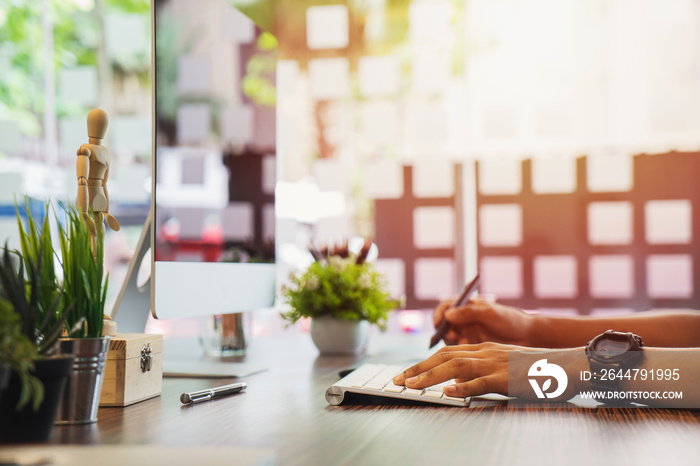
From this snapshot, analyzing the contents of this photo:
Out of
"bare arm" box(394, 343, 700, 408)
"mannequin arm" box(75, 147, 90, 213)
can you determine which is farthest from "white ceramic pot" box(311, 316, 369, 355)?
"mannequin arm" box(75, 147, 90, 213)

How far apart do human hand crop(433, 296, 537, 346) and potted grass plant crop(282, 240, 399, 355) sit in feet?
0.77

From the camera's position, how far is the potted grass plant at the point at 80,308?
932mm

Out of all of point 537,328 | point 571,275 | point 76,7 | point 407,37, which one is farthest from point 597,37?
point 76,7

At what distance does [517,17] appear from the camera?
3.98 meters

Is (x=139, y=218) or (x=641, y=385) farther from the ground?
(x=139, y=218)

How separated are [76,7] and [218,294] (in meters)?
3.51

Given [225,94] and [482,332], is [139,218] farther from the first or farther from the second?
[482,332]

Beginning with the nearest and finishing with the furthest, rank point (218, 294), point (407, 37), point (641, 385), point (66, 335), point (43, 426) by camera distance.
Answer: point (43, 426)
point (66, 335)
point (641, 385)
point (218, 294)
point (407, 37)

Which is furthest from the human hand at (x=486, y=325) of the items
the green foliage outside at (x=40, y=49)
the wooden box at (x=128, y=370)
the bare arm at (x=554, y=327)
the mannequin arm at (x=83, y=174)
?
the green foliage outside at (x=40, y=49)

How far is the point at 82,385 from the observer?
3.08 feet

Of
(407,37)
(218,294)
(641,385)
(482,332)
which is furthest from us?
(407,37)

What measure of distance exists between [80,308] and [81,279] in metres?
0.04

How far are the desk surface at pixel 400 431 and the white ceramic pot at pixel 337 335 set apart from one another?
675 millimetres

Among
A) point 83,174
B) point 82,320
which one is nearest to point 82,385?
point 82,320
